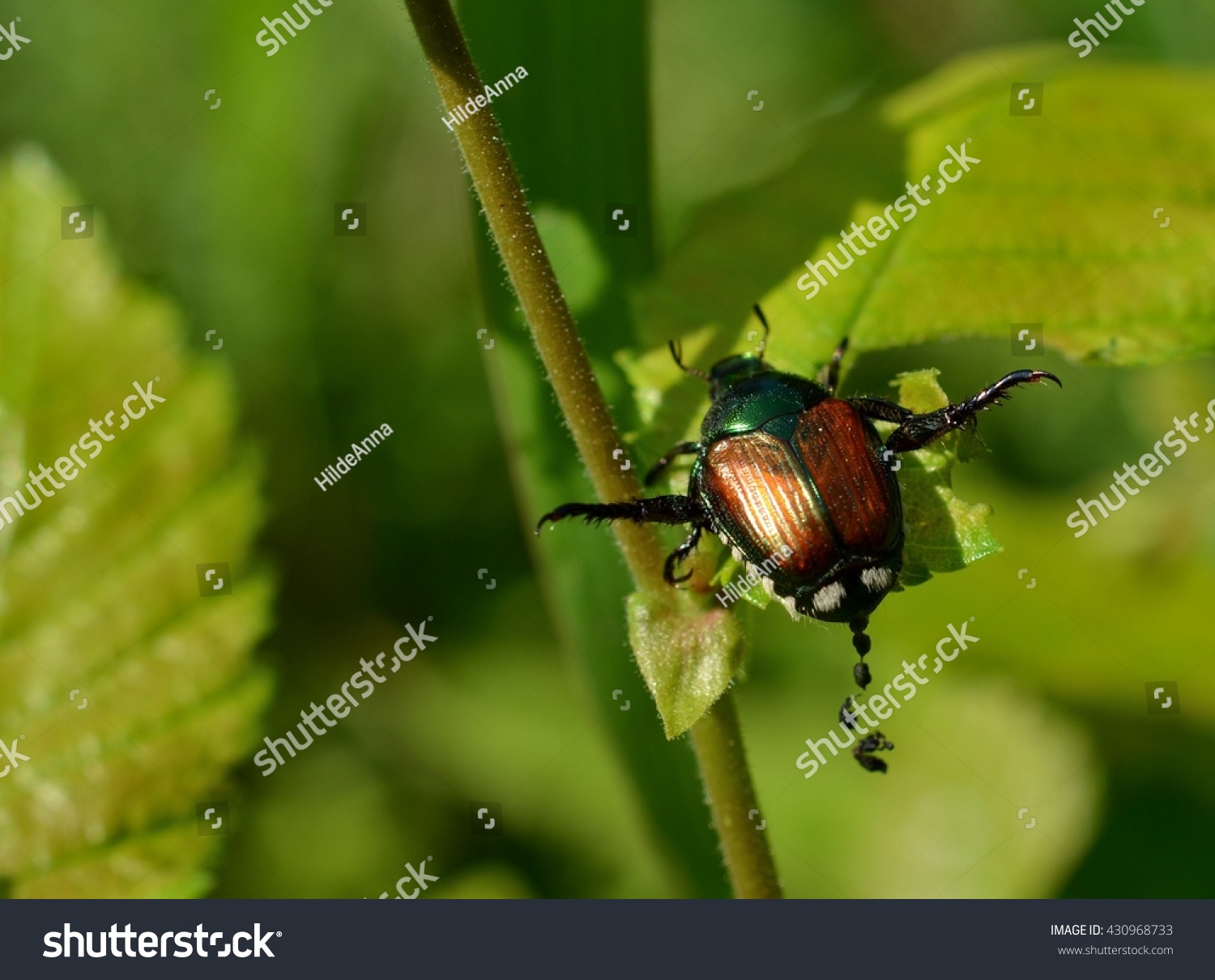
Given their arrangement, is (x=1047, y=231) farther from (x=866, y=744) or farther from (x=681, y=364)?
(x=866, y=744)

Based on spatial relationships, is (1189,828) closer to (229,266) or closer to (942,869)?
(942,869)

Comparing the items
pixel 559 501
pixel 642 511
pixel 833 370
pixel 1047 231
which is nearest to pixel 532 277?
pixel 642 511

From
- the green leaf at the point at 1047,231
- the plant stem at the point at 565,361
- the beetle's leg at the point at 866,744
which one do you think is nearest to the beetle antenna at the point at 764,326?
the green leaf at the point at 1047,231

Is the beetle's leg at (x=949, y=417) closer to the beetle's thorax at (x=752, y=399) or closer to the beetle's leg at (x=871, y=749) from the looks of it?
the beetle's thorax at (x=752, y=399)

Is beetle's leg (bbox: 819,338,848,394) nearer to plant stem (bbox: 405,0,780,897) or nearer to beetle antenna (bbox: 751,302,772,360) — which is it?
beetle antenna (bbox: 751,302,772,360)

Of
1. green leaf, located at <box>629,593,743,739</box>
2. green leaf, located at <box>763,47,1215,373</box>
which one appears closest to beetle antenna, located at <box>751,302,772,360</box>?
green leaf, located at <box>763,47,1215,373</box>

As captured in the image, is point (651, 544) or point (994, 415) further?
point (994, 415)

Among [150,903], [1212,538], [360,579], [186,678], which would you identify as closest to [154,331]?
[186,678]
